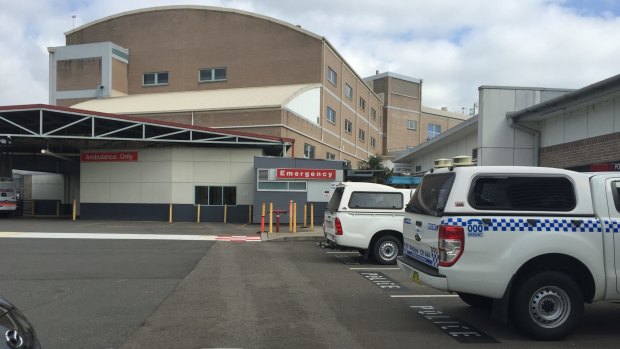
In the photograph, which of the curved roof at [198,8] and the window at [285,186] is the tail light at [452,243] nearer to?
the window at [285,186]

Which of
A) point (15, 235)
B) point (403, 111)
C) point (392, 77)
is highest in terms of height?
point (392, 77)

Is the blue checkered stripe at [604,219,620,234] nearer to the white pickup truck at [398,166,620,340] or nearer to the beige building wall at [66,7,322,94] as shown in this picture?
the white pickup truck at [398,166,620,340]

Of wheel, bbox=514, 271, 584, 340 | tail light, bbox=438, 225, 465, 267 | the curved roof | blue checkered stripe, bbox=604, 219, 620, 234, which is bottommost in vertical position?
wheel, bbox=514, 271, 584, 340

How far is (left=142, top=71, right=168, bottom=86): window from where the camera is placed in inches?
1740

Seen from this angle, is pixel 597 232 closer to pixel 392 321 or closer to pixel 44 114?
pixel 392 321

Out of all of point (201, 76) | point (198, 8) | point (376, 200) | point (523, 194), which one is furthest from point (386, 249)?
point (198, 8)

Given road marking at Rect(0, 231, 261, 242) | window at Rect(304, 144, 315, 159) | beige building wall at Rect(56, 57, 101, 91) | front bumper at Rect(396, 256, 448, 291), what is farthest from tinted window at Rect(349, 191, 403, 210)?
beige building wall at Rect(56, 57, 101, 91)

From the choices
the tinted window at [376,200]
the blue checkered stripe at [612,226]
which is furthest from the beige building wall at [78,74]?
the blue checkered stripe at [612,226]

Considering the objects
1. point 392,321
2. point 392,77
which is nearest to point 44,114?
point 392,321

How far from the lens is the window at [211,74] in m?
42.5

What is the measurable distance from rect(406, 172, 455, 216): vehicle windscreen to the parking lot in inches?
58.4

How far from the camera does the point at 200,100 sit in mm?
38000

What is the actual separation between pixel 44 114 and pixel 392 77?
4836 cm

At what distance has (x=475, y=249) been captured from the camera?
5.63m
